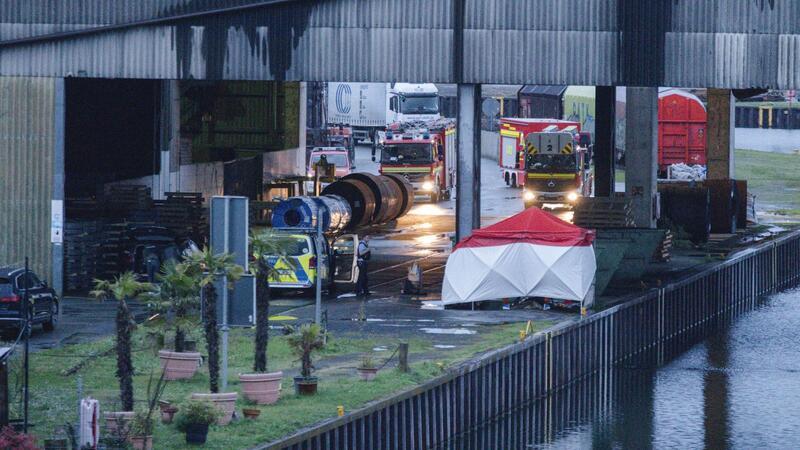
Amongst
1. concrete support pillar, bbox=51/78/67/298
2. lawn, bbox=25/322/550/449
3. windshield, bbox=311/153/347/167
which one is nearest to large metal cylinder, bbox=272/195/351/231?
concrete support pillar, bbox=51/78/67/298

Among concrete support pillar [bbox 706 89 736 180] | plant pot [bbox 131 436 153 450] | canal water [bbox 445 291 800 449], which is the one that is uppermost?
concrete support pillar [bbox 706 89 736 180]

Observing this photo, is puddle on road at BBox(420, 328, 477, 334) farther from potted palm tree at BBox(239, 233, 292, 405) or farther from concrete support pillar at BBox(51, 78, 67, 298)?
concrete support pillar at BBox(51, 78, 67, 298)

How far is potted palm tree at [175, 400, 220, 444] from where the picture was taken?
93.9ft

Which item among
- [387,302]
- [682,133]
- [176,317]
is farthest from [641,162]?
[176,317]

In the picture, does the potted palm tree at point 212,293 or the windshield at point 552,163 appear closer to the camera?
the potted palm tree at point 212,293

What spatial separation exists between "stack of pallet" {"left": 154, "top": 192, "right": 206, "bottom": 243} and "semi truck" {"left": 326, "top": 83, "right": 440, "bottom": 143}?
2270 inches

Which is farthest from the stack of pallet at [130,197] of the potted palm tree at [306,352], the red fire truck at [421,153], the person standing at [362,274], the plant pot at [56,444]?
the plant pot at [56,444]

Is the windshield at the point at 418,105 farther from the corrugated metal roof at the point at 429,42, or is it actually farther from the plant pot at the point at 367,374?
the plant pot at the point at 367,374

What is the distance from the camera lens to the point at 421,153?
3529 inches

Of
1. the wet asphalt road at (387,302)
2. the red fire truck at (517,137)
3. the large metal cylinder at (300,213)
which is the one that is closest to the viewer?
the wet asphalt road at (387,302)

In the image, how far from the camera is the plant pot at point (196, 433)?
2862cm

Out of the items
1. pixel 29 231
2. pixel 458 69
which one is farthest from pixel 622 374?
pixel 29 231

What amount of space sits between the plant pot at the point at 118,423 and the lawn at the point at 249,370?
2.34 feet

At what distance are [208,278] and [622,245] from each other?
26.8 m
